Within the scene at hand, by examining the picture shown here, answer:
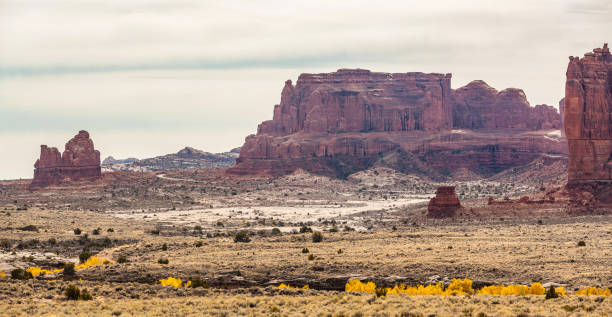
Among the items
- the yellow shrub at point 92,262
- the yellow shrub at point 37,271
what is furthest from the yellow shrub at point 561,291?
the yellow shrub at point 37,271

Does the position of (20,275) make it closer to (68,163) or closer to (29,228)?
(29,228)

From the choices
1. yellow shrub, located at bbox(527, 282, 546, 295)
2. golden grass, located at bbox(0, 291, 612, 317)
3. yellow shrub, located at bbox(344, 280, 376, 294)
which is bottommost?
yellow shrub, located at bbox(344, 280, 376, 294)

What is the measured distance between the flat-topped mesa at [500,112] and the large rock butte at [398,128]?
0.20 m

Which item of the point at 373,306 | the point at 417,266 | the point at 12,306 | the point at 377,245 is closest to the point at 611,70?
the point at 377,245

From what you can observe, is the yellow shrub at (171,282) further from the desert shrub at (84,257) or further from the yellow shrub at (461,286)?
the yellow shrub at (461,286)

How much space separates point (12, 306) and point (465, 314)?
564 inches

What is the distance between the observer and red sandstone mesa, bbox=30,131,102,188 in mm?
128212

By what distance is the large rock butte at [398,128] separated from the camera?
155 metres

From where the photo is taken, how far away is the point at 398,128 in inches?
6634

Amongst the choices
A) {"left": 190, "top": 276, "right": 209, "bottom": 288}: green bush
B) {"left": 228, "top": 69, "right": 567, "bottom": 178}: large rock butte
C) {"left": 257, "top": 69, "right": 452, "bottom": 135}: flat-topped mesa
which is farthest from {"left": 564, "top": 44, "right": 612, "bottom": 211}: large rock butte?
{"left": 257, "top": 69, "right": 452, "bottom": 135}: flat-topped mesa

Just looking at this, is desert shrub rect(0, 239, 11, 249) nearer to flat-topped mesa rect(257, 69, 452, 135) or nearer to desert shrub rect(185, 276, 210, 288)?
desert shrub rect(185, 276, 210, 288)

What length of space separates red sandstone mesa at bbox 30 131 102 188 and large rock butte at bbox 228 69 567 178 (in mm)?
30010

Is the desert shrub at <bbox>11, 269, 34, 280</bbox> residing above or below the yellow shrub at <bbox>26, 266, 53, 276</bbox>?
above

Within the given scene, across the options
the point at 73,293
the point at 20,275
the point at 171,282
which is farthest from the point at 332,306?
the point at 20,275
